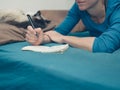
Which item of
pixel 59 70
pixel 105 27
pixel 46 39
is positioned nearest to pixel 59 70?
pixel 59 70

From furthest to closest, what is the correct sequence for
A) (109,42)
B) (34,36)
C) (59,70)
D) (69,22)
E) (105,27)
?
(69,22), (105,27), (34,36), (109,42), (59,70)

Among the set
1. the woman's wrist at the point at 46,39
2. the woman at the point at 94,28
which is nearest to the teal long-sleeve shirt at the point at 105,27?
the woman at the point at 94,28

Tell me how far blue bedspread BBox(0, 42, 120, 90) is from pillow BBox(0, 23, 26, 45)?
0.43 feet

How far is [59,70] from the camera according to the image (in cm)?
85

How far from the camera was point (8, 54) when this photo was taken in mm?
1056

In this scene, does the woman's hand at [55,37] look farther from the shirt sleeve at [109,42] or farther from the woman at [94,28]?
the shirt sleeve at [109,42]

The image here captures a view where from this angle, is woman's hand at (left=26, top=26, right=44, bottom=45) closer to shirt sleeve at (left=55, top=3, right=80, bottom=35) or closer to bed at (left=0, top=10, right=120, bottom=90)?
bed at (left=0, top=10, right=120, bottom=90)

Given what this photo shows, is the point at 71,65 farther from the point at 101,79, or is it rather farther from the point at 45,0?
the point at 45,0

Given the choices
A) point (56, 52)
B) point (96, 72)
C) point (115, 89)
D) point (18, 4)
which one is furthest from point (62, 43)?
point (18, 4)

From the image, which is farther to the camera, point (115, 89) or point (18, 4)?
point (18, 4)

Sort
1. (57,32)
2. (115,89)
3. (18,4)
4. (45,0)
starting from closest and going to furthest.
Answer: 1. (115,89)
2. (57,32)
3. (18,4)
4. (45,0)

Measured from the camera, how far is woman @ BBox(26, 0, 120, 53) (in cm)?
106

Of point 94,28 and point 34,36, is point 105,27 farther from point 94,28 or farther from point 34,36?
point 34,36

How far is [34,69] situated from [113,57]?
0.95 ft
